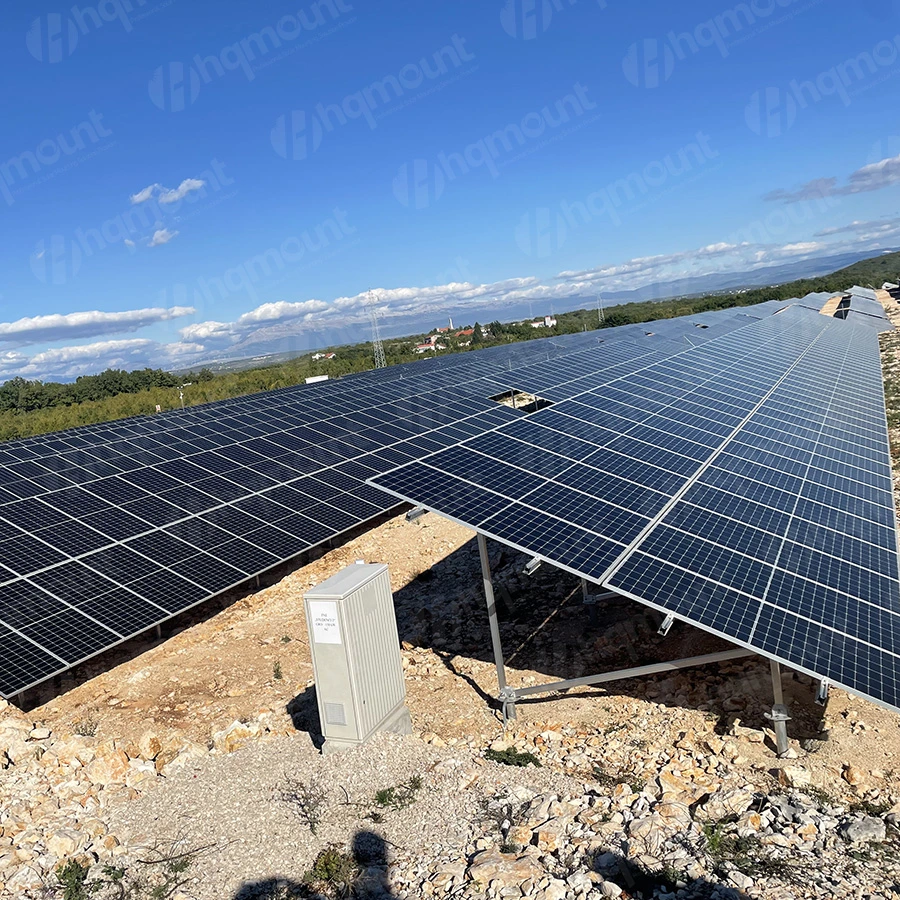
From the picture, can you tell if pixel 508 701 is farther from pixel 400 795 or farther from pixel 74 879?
pixel 74 879

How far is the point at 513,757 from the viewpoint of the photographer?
9992mm

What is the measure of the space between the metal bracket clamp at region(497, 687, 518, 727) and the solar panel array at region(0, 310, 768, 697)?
21.7 ft

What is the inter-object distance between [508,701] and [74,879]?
245 inches

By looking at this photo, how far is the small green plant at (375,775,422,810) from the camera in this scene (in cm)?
899

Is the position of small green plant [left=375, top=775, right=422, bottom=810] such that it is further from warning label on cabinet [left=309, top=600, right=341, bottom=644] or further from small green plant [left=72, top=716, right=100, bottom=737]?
small green plant [left=72, top=716, right=100, bottom=737]

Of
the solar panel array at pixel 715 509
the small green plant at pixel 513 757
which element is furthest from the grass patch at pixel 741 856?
the small green plant at pixel 513 757

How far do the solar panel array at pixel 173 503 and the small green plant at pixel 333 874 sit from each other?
20.0ft

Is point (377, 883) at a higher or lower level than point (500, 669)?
lower

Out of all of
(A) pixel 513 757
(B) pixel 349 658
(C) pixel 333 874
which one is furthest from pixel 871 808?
(B) pixel 349 658

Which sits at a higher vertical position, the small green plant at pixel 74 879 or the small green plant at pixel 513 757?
the small green plant at pixel 74 879

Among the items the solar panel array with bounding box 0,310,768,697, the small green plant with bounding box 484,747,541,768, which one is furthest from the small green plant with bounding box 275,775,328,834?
the solar panel array with bounding box 0,310,768,697

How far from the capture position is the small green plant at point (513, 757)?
9.88 metres

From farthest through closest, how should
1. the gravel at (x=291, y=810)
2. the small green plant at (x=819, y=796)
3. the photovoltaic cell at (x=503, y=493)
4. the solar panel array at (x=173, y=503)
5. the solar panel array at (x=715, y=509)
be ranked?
1. the solar panel array at (x=173, y=503)
2. the photovoltaic cell at (x=503, y=493)
3. the solar panel array at (x=715, y=509)
4. the small green plant at (x=819, y=796)
5. the gravel at (x=291, y=810)

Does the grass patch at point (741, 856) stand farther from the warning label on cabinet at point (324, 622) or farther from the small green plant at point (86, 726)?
the small green plant at point (86, 726)
